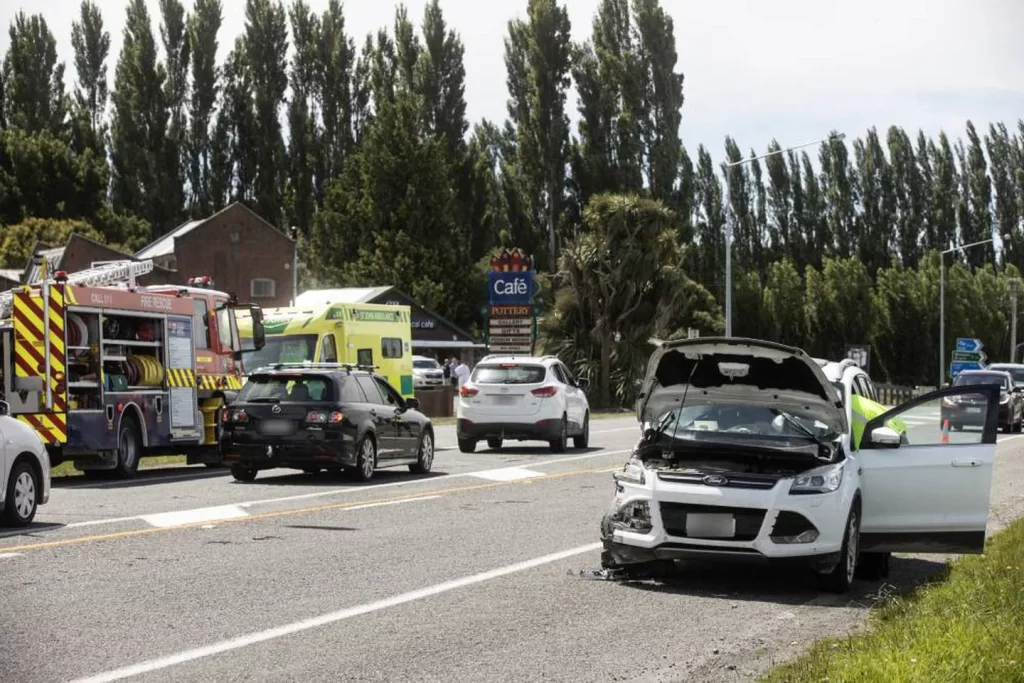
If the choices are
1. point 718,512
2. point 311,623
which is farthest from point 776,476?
point 311,623

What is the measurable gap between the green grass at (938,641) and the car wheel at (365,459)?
1024 cm

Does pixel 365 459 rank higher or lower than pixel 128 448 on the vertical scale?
lower

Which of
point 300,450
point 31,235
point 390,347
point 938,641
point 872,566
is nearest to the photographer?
point 938,641

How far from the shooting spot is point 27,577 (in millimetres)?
10422

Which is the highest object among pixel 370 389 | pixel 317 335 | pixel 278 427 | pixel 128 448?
pixel 317 335

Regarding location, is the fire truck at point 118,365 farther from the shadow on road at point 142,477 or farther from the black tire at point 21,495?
the black tire at point 21,495

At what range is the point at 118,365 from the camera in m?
21.6

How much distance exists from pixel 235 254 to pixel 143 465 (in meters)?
55.5

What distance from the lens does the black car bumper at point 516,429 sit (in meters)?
26.5

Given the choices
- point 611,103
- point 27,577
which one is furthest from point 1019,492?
point 611,103

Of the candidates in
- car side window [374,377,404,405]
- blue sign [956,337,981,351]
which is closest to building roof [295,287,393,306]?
blue sign [956,337,981,351]

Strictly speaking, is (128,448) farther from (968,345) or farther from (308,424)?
(968,345)

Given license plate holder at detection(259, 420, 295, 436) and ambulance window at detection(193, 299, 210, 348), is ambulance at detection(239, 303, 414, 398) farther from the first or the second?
license plate holder at detection(259, 420, 295, 436)

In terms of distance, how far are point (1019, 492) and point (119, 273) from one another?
43.2 ft
